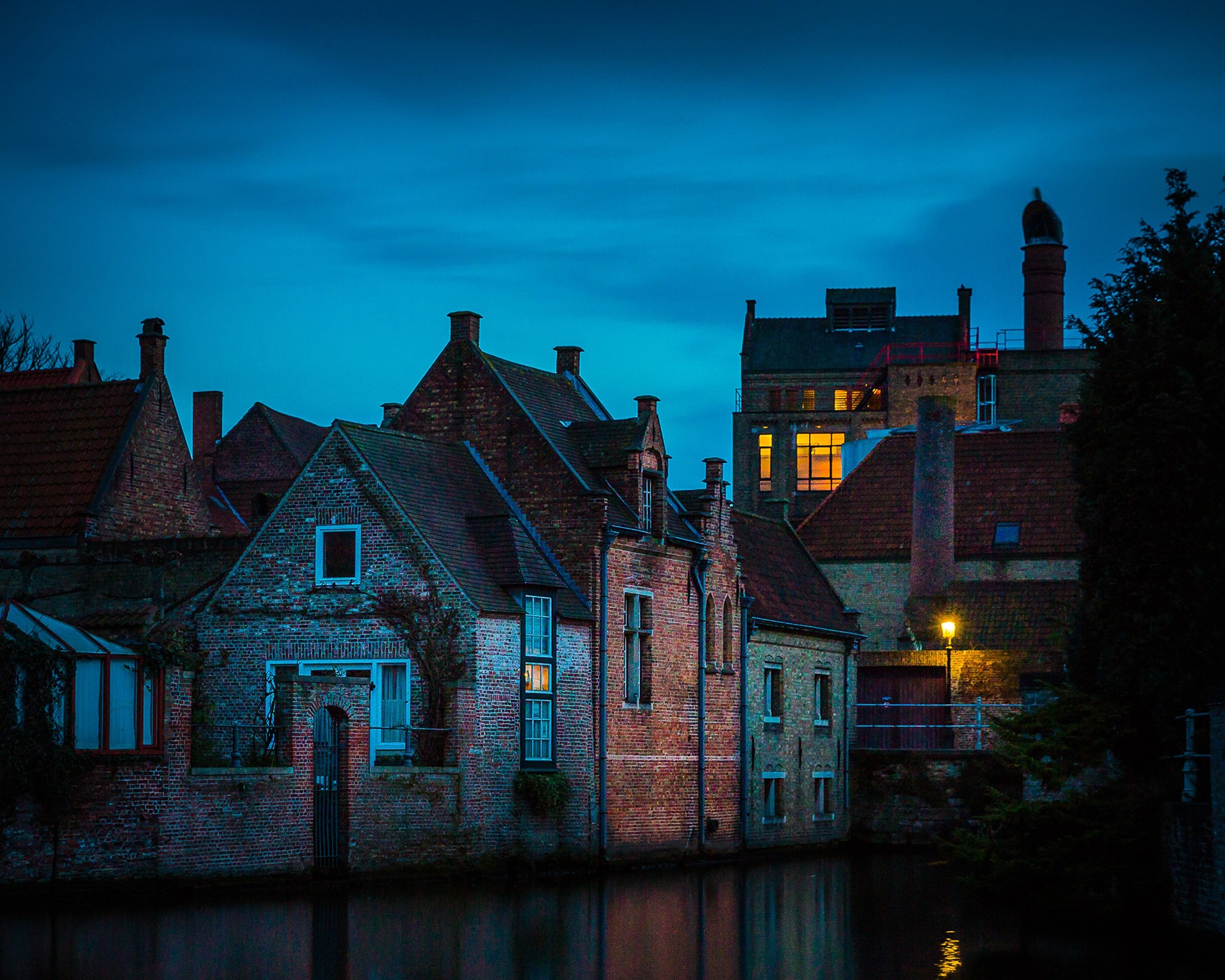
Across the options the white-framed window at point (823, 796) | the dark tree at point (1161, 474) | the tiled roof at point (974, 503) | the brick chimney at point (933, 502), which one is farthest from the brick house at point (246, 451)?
the dark tree at point (1161, 474)

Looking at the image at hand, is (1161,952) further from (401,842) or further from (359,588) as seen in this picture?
(359,588)

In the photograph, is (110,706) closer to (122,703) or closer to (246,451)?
(122,703)

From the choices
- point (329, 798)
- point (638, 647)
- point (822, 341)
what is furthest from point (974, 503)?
point (822, 341)

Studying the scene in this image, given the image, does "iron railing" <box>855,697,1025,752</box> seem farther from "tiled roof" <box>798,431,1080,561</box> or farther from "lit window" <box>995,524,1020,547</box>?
"lit window" <box>995,524,1020,547</box>

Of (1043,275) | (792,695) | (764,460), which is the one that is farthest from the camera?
(764,460)

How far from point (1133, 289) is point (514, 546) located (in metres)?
11.9

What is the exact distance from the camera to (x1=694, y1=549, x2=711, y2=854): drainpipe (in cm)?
3588

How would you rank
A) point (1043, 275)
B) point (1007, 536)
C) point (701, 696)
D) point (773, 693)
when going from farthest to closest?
point (1043, 275) < point (1007, 536) < point (773, 693) < point (701, 696)

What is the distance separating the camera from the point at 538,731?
32031mm

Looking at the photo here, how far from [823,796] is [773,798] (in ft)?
8.79

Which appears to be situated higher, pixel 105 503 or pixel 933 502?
pixel 933 502

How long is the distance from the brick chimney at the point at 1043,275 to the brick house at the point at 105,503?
4961 cm

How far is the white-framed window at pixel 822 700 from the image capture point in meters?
41.8

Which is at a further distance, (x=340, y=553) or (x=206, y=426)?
(x=206, y=426)
